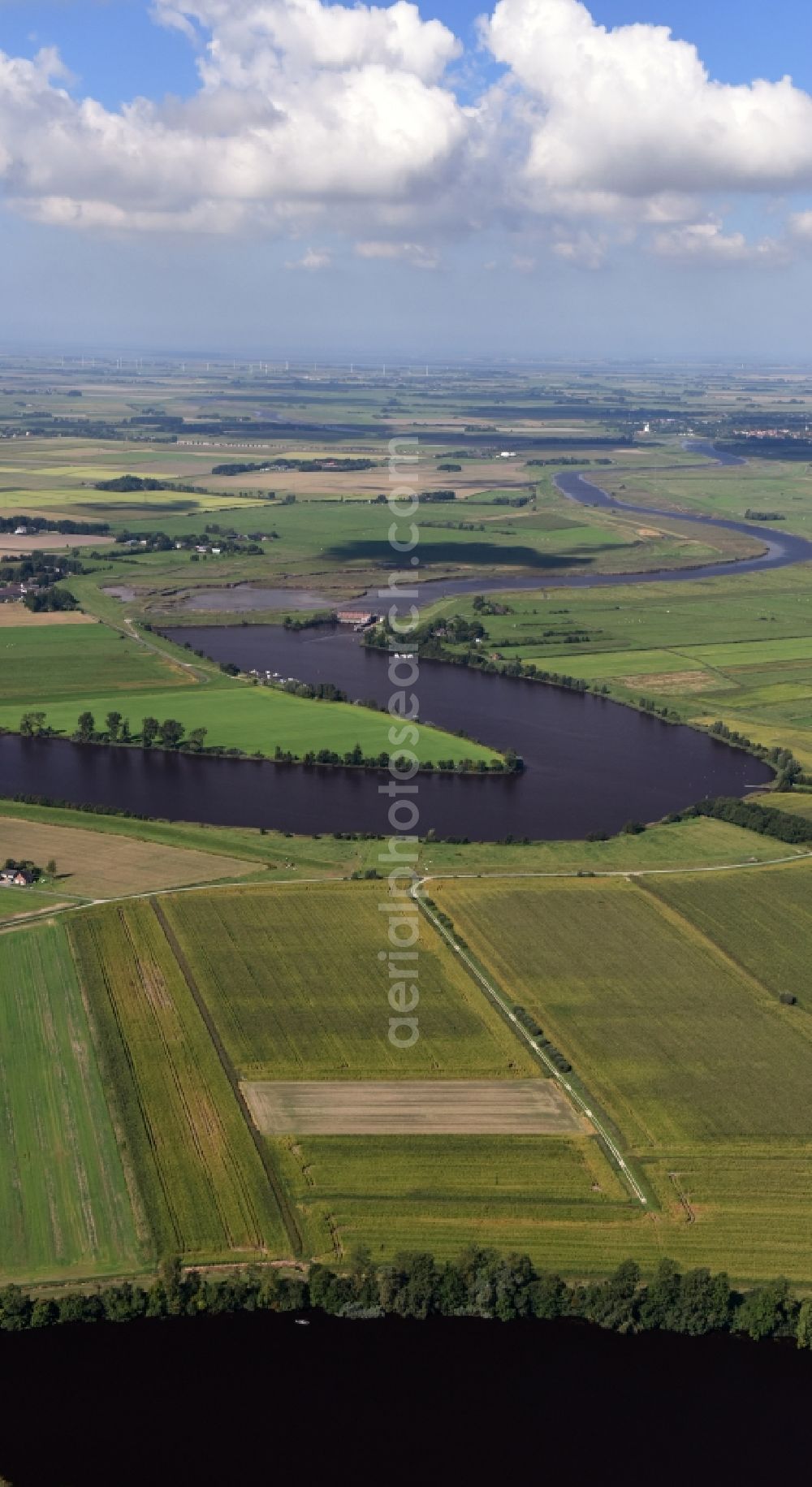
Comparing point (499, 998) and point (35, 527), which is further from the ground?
point (35, 527)

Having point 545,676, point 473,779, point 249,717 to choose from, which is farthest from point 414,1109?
point 545,676

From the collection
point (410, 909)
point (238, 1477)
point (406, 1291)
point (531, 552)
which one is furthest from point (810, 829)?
point (531, 552)

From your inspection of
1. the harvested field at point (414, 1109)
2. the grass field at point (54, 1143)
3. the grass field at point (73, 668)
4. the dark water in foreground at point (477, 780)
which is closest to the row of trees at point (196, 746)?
the dark water in foreground at point (477, 780)

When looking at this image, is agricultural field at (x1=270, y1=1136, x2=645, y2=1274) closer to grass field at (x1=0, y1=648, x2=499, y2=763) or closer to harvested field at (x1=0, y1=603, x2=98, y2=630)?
grass field at (x1=0, y1=648, x2=499, y2=763)

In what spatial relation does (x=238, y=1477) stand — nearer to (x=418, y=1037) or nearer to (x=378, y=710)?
(x=418, y=1037)

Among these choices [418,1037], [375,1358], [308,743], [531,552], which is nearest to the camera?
[375,1358]
